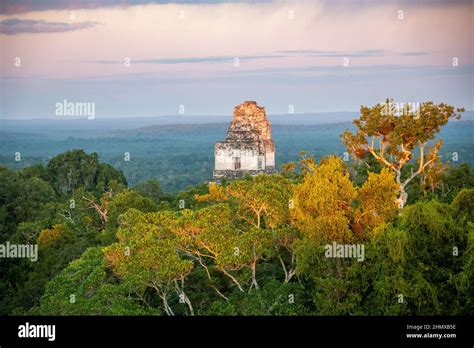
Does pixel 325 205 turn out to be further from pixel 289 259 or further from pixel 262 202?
pixel 289 259

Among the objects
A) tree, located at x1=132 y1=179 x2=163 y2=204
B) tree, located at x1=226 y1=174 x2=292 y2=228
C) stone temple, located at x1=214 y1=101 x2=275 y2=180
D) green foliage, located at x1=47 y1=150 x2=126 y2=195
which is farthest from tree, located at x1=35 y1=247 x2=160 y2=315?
green foliage, located at x1=47 y1=150 x2=126 y2=195

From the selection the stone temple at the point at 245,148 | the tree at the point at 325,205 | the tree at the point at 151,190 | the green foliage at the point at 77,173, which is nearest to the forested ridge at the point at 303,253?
the tree at the point at 325,205

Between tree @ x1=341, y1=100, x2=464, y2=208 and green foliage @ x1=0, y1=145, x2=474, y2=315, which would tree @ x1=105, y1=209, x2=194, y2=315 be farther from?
tree @ x1=341, y1=100, x2=464, y2=208

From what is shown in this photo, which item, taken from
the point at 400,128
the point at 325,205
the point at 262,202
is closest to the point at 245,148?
the point at 400,128

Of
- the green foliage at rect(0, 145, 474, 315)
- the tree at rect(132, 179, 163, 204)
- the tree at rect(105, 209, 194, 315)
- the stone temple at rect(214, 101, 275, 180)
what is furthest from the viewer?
the stone temple at rect(214, 101, 275, 180)

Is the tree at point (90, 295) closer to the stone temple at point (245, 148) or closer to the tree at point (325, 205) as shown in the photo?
the tree at point (325, 205)
